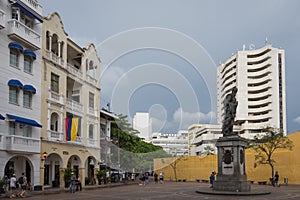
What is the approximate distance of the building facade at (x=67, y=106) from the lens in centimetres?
3391

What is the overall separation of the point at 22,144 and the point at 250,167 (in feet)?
100.0

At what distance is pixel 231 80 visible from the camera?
377 ft

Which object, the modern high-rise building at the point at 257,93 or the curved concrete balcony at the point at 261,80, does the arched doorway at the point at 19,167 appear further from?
the curved concrete balcony at the point at 261,80

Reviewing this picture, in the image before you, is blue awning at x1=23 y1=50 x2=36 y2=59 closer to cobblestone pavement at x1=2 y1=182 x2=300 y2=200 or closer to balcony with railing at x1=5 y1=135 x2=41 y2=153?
balcony with railing at x1=5 y1=135 x2=41 y2=153

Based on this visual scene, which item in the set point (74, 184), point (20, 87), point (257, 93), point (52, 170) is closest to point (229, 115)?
point (74, 184)

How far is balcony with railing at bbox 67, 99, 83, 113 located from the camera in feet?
125

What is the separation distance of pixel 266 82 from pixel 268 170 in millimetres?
66738

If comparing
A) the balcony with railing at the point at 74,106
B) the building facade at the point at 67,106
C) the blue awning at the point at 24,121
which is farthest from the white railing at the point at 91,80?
the blue awning at the point at 24,121

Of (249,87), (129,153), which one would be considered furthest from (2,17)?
(249,87)

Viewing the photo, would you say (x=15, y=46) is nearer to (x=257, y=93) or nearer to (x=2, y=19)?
(x=2, y=19)

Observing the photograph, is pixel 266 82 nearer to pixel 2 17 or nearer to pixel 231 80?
pixel 231 80

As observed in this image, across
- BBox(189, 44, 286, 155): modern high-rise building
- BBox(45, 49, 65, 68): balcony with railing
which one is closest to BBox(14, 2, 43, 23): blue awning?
BBox(45, 49, 65, 68): balcony with railing

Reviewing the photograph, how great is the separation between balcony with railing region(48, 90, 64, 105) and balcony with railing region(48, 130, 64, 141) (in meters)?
2.81

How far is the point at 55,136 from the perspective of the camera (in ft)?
113
